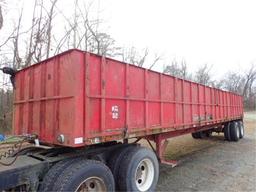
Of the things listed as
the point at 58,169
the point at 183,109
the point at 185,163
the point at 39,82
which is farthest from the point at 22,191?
the point at 185,163

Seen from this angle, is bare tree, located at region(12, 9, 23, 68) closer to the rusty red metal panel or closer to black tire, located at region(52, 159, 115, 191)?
the rusty red metal panel

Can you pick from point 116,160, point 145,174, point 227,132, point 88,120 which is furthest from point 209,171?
point 227,132

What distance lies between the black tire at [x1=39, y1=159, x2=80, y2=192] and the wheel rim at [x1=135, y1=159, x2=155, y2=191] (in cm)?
173

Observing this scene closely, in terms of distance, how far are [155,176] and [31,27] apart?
17.9 m

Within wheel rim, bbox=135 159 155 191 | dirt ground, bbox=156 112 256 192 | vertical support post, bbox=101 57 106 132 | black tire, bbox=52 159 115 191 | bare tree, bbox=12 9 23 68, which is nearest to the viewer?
black tire, bbox=52 159 115 191

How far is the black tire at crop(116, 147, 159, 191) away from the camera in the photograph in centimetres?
465

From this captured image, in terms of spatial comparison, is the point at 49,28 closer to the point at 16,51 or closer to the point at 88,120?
Result: the point at 16,51

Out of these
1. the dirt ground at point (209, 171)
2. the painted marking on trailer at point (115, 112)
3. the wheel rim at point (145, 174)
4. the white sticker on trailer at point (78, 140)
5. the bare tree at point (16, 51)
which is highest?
the bare tree at point (16, 51)

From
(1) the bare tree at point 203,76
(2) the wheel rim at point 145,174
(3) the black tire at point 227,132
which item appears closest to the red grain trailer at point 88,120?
(2) the wheel rim at point 145,174

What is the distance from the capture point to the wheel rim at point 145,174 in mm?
5091

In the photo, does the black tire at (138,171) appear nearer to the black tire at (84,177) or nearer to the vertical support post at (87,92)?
the black tire at (84,177)

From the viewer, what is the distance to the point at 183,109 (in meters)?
6.93

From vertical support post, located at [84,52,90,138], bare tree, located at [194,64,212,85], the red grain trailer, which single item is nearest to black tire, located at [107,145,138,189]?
the red grain trailer

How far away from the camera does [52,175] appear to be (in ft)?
12.2
